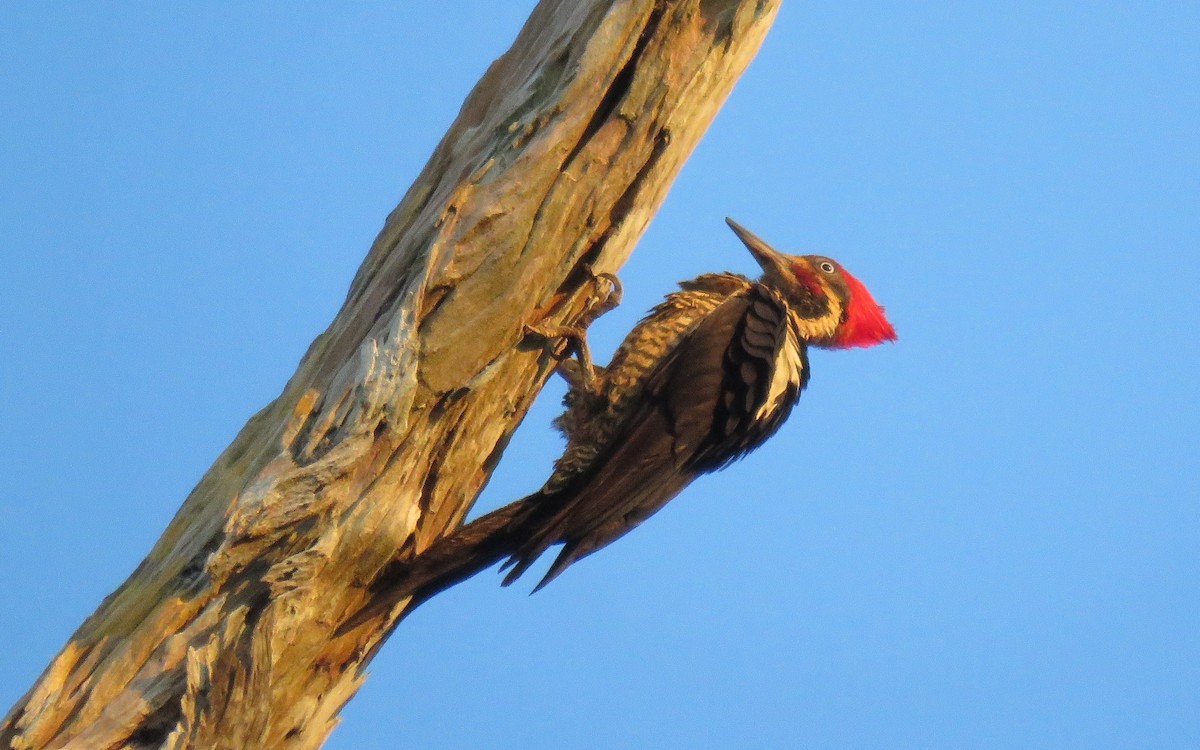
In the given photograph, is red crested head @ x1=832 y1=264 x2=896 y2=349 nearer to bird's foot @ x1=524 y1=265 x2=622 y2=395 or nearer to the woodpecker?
the woodpecker

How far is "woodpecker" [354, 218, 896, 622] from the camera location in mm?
3377

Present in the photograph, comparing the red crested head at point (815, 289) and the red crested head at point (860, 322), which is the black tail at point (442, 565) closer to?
the red crested head at point (815, 289)

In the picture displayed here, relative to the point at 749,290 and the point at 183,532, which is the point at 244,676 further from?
the point at 749,290

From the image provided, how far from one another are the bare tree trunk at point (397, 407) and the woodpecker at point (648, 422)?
178 mm

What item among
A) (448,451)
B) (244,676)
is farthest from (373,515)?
(244,676)

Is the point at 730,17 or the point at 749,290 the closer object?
the point at 730,17

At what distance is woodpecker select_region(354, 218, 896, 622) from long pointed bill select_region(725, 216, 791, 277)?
0.30m

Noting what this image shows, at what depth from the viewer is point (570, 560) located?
3.53 m

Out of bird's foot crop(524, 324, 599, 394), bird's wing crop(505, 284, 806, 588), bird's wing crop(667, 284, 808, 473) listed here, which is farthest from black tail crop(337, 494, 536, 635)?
bird's wing crop(667, 284, 808, 473)

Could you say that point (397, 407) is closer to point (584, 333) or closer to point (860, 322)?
point (584, 333)

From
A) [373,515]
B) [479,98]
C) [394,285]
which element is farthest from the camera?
[479,98]

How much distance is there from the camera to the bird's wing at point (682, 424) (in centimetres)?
356

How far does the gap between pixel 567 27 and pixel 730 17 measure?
1.59ft

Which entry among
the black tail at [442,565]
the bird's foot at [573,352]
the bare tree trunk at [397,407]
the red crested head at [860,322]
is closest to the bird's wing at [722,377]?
the bird's foot at [573,352]
